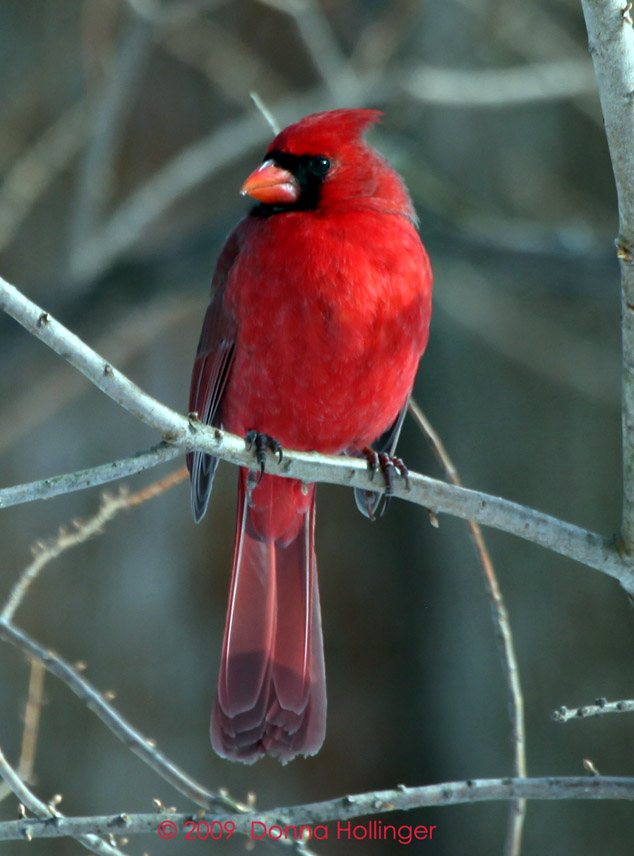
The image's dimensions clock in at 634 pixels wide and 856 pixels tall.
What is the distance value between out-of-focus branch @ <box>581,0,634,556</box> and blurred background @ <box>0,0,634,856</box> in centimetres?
173

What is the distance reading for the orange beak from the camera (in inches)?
94.3

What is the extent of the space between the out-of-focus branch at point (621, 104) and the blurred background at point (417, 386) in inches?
68.2

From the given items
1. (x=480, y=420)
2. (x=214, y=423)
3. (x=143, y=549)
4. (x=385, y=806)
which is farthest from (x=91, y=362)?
(x=480, y=420)

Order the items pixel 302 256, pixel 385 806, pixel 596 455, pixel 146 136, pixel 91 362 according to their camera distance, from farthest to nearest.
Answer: pixel 146 136 → pixel 596 455 → pixel 302 256 → pixel 385 806 → pixel 91 362

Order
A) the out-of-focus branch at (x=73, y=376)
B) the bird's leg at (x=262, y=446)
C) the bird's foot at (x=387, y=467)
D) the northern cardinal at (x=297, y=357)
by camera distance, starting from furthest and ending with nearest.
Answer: the out-of-focus branch at (x=73, y=376) → the northern cardinal at (x=297, y=357) → the bird's foot at (x=387, y=467) → the bird's leg at (x=262, y=446)

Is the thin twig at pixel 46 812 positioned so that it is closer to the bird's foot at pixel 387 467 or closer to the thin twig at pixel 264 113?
the bird's foot at pixel 387 467

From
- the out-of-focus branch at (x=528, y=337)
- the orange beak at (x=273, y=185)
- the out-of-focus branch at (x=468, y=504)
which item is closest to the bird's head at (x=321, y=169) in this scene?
the orange beak at (x=273, y=185)

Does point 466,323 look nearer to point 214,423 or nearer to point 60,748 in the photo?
point 214,423

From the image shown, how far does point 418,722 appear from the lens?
12.5 ft

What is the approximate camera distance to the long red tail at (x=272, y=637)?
7.62ft

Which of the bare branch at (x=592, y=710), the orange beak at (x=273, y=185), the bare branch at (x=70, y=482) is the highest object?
the orange beak at (x=273, y=185)

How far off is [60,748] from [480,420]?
174cm

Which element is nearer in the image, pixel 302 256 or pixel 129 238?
pixel 302 256

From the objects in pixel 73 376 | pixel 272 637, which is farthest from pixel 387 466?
pixel 73 376
